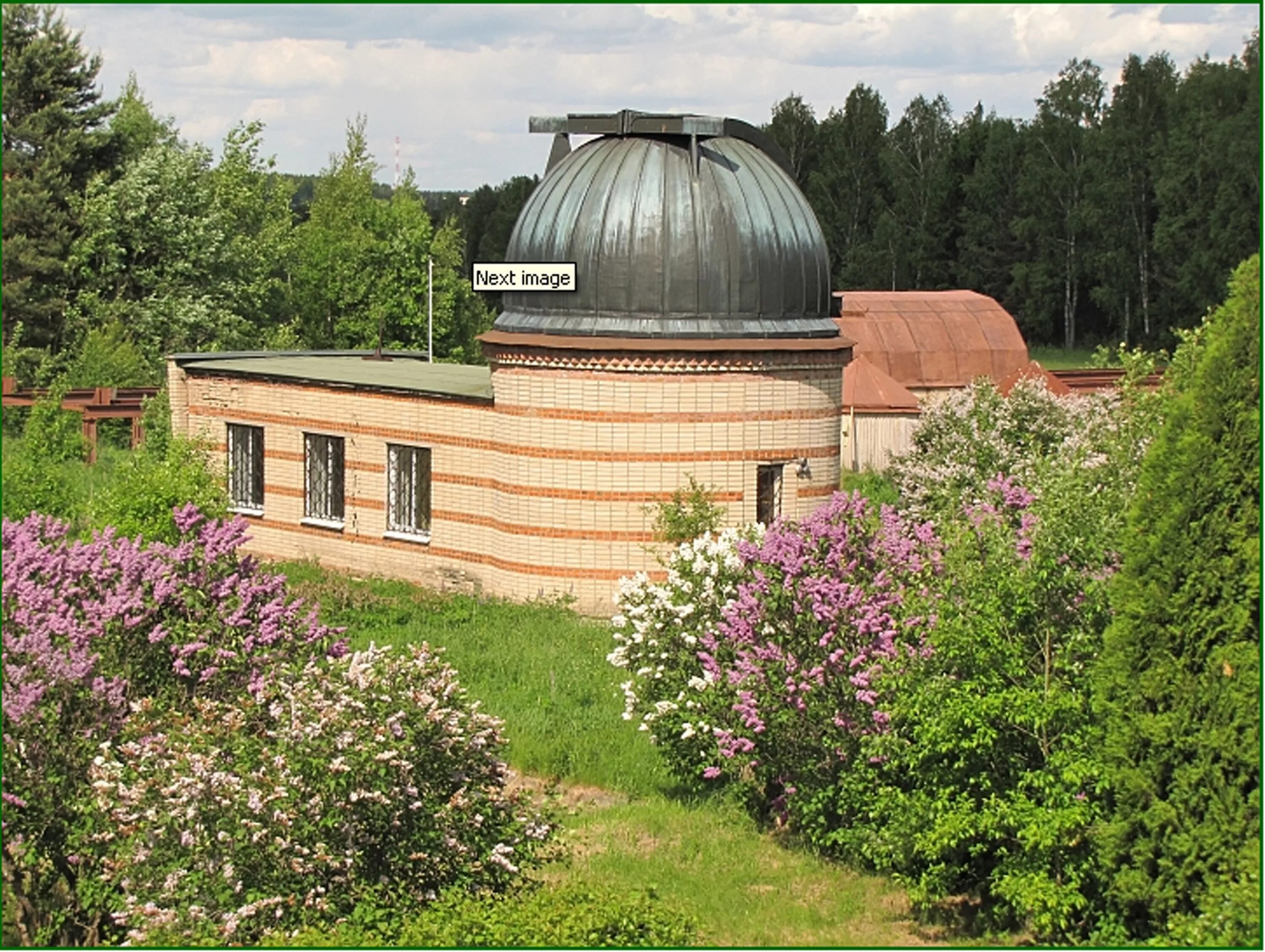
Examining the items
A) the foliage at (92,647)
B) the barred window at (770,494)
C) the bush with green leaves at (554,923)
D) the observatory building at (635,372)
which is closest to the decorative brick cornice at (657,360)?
the observatory building at (635,372)

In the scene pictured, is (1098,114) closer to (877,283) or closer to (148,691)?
(877,283)

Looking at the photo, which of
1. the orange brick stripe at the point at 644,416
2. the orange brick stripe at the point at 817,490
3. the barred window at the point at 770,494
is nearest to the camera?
the orange brick stripe at the point at 644,416

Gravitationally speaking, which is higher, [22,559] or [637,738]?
[22,559]

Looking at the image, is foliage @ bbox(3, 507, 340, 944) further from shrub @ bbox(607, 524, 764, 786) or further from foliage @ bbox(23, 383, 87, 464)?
foliage @ bbox(23, 383, 87, 464)

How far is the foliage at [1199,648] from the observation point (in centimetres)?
1346

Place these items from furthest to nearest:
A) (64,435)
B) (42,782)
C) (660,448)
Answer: (64,435) → (660,448) → (42,782)

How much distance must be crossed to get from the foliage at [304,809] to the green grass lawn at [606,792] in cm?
126

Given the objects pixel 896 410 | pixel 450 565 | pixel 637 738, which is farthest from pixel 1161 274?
pixel 637 738

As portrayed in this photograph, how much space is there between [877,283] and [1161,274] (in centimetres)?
1327

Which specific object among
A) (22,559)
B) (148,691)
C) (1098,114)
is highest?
(1098,114)

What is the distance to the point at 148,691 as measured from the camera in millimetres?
16531

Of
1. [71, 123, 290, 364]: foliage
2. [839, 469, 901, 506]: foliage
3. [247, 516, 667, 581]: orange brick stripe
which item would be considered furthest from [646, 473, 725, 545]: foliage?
[71, 123, 290, 364]: foliage

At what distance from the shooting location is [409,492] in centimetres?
3225

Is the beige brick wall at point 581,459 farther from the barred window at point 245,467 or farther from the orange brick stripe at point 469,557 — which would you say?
the barred window at point 245,467
